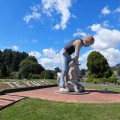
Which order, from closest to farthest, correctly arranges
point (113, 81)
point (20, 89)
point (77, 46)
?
point (77, 46) < point (20, 89) < point (113, 81)

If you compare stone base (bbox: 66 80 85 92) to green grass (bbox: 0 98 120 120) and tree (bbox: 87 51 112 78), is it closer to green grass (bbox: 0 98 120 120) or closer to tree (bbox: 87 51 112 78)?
green grass (bbox: 0 98 120 120)

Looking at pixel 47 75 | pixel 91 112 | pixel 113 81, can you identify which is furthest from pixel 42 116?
pixel 47 75

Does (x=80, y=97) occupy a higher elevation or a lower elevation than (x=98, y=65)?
lower

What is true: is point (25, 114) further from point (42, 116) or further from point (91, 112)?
point (91, 112)

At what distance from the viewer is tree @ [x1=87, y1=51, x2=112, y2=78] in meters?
53.3

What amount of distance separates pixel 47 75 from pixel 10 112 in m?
39.2

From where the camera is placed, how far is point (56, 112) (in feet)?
29.2

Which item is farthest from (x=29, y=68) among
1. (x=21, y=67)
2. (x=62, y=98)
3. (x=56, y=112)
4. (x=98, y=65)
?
(x=56, y=112)

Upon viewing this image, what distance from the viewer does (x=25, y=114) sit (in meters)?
8.56

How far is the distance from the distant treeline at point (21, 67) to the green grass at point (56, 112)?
122 ft

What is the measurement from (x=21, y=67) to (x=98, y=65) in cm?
2387

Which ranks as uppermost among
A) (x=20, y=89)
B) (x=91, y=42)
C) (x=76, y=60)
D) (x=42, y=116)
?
(x=91, y=42)

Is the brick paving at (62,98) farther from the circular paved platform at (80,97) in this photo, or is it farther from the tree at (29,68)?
the tree at (29,68)

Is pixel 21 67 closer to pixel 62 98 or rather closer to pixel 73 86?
pixel 73 86
